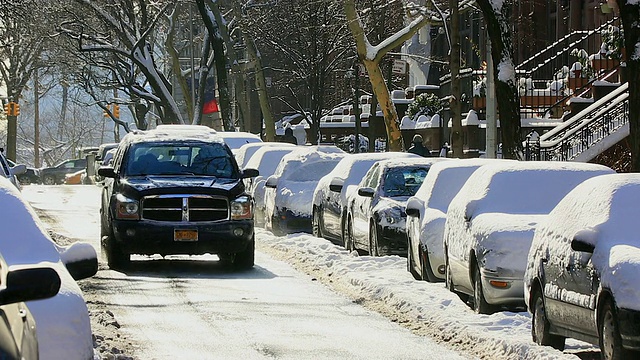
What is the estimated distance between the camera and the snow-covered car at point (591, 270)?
30.9 ft

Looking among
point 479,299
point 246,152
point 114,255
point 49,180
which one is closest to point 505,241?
point 479,299

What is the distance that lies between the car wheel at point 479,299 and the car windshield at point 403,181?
6.60m

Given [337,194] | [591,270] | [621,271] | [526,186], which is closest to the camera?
[621,271]

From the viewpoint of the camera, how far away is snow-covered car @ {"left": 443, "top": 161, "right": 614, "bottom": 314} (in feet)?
42.7

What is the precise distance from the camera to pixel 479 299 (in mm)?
13438

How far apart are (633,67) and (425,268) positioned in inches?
159

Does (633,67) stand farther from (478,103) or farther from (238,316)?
(478,103)

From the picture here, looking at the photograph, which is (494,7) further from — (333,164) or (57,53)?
(57,53)

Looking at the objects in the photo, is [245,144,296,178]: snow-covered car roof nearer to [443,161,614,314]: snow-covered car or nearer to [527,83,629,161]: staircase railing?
[527,83,629,161]: staircase railing

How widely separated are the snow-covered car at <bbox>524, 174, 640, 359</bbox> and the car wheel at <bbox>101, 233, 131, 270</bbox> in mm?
7969

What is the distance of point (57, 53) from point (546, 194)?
64068mm

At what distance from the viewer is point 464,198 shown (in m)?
14.9

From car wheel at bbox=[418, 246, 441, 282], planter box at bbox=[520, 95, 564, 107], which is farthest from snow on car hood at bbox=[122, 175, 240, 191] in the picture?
planter box at bbox=[520, 95, 564, 107]

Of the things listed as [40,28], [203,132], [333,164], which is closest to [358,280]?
[203,132]
